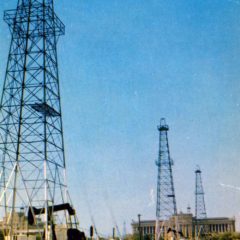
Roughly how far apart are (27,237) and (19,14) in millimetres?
13159

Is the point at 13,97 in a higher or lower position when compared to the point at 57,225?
higher

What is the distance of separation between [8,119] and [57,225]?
275 inches

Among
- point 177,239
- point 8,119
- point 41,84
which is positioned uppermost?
point 41,84

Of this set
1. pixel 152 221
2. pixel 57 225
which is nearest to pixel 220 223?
pixel 152 221

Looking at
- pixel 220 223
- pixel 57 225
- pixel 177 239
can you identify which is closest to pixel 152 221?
pixel 220 223

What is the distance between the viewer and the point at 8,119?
25.1 meters

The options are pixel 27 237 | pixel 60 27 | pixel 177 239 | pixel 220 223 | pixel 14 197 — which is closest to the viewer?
pixel 14 197

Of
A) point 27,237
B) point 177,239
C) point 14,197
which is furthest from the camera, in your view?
point 177,239

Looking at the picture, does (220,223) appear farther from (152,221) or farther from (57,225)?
(57,225)

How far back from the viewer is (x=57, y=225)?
26.5 m

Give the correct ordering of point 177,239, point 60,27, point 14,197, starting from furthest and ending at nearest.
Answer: point 177,239 → point 60,27 → point 14,197

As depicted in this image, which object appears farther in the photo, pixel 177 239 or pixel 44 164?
pixel 177 239

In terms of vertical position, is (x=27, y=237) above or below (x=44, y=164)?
below

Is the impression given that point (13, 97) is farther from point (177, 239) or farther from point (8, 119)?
point (177, 239)
